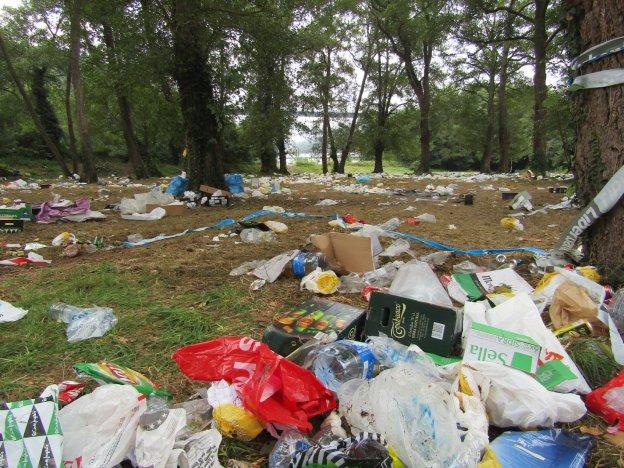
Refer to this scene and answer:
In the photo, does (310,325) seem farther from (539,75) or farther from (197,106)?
(539,75)

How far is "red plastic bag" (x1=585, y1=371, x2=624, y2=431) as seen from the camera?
146 cm

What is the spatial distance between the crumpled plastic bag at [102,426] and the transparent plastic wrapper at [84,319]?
3.20 ft

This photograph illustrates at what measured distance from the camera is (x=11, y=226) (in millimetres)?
5031

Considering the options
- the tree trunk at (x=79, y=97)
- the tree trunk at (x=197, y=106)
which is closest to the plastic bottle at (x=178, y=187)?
the tree trunk at (x=197, y=106)

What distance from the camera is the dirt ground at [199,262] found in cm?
204

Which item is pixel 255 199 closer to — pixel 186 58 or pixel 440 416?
pixel 186 58

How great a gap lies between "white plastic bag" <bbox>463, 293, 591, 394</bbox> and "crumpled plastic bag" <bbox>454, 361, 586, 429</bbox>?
0.13 m

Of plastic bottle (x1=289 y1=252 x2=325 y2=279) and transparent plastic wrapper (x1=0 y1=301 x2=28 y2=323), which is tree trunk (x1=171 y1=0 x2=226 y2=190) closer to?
plastic bottle (x1=289 y1=252 x2=325 y2=279)

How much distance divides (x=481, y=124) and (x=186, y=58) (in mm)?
25095

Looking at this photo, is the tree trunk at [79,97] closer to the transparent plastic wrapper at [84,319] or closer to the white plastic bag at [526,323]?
the transparent plastic wrapper at [84,319]

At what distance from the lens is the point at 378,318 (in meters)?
2.03

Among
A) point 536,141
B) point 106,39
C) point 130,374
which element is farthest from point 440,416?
point 106,39

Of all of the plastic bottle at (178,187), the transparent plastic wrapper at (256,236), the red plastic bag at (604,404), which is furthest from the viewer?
the plastic bottle at (178,187)

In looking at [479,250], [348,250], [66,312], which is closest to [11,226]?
[66,312]
